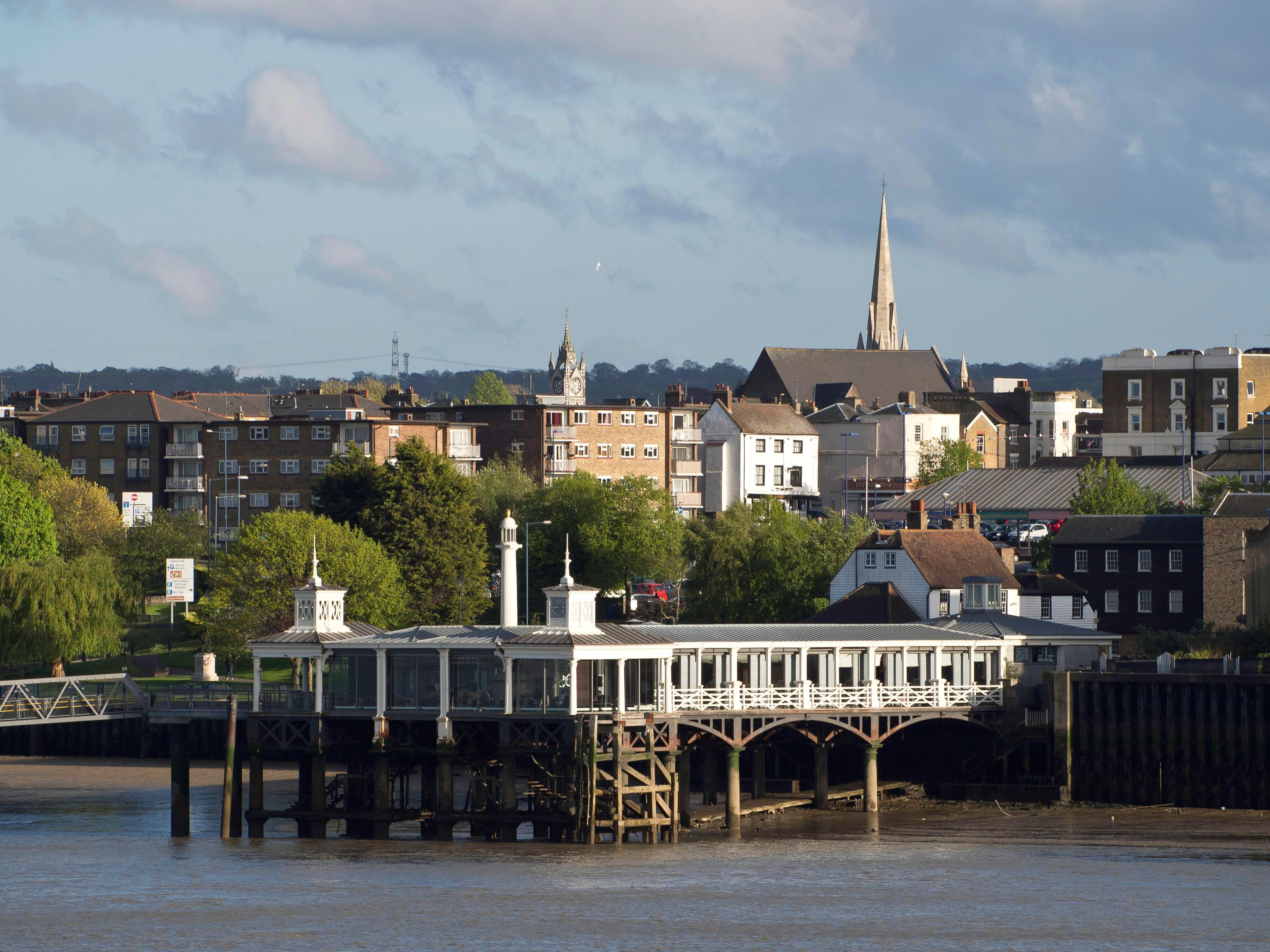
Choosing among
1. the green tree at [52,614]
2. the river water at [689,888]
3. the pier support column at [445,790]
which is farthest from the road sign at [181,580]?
the pier support column at [445,790]

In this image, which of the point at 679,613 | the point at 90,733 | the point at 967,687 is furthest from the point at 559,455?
the point at 967,687

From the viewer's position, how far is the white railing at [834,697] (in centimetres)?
6606

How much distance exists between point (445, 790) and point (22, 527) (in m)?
57.9

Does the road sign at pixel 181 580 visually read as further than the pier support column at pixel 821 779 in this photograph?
Yes

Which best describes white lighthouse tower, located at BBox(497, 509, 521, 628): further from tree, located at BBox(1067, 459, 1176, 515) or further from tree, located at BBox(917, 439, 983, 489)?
tree, located at BBox(917, 439, 983, 489)

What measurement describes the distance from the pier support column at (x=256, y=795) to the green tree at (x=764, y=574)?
135ft

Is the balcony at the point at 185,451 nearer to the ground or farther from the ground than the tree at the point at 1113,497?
farther from the ground

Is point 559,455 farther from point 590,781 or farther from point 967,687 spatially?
point 590,781

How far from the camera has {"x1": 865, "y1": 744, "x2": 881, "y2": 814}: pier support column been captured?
6938 centimetres

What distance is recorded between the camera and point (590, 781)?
59750 millimetres

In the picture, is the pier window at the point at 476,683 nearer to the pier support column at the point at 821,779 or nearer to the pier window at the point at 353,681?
the pier window at the point at 353,681

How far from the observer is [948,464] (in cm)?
18600

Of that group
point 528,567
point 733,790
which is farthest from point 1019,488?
point 733,790

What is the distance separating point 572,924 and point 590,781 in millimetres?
10560
